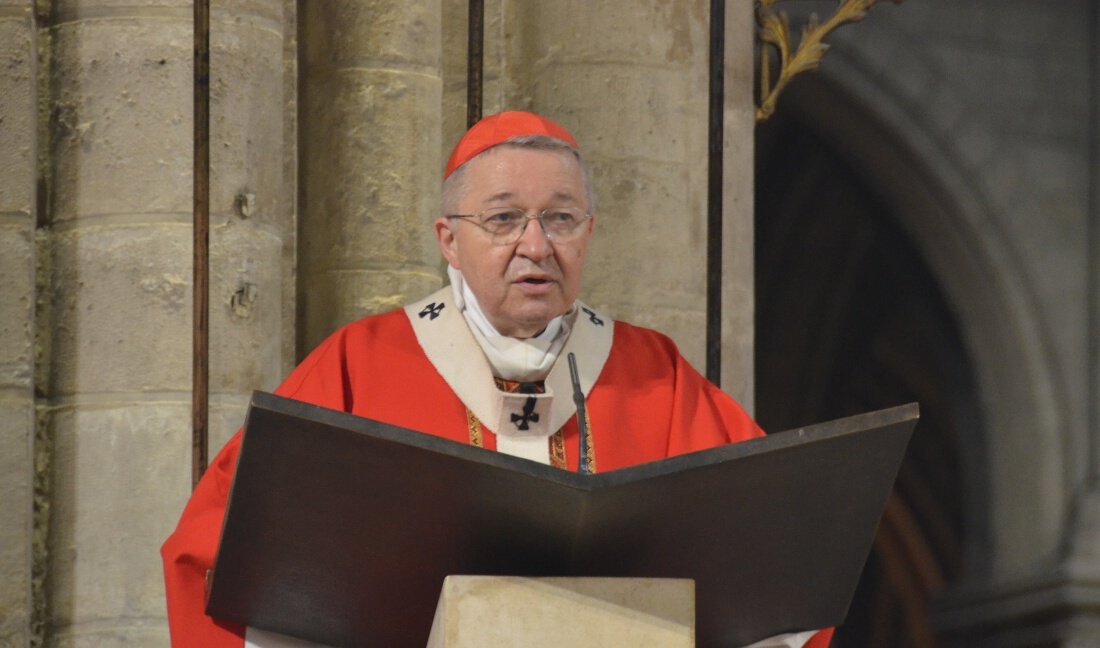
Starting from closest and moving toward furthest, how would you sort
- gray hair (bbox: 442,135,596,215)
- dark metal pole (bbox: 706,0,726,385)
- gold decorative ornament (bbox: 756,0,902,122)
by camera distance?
gray hair (bbox: 442,135,596,215) → dark metal pole (bbox: 706,0,726,385) → gold decorative ornament (bbox: 756,0,902,122)

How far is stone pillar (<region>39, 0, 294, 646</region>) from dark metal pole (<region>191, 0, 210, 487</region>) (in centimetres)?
3

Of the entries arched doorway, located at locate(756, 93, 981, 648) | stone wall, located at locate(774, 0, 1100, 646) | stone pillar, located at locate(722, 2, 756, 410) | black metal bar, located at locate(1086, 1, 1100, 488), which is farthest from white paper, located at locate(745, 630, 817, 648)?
arched doorway, located at locate(756, 93, 981, 648)

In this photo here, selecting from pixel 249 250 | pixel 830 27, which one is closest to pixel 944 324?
pixel 830 27

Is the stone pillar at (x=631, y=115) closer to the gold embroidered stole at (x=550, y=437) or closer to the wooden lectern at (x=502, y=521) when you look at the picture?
the gold embroidered stole at (x=550, y=437)

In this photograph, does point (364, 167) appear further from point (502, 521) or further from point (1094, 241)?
point (1094, 241)

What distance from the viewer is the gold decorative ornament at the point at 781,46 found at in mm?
5562

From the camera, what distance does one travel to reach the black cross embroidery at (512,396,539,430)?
378 cm

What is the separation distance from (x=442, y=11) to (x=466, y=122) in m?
0.26

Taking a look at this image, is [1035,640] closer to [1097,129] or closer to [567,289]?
[1097,129]

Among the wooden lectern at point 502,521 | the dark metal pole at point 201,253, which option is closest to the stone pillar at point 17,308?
the dark metal pole at point 201,253

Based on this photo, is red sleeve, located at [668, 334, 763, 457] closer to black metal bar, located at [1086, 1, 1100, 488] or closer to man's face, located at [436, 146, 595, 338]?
man's face, located at [436, 146, 595, 338]

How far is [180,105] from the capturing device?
4.52 meters

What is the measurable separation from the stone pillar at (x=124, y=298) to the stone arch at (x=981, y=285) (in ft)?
14.1

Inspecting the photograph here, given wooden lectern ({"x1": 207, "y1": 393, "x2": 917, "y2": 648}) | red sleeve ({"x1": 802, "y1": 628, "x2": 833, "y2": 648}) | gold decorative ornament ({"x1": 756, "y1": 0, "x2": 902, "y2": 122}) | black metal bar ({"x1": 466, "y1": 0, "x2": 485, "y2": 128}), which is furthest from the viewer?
gold decorative ornament ({"x1": 756, "y1": 0, "x2": 902, "y2": 122})
